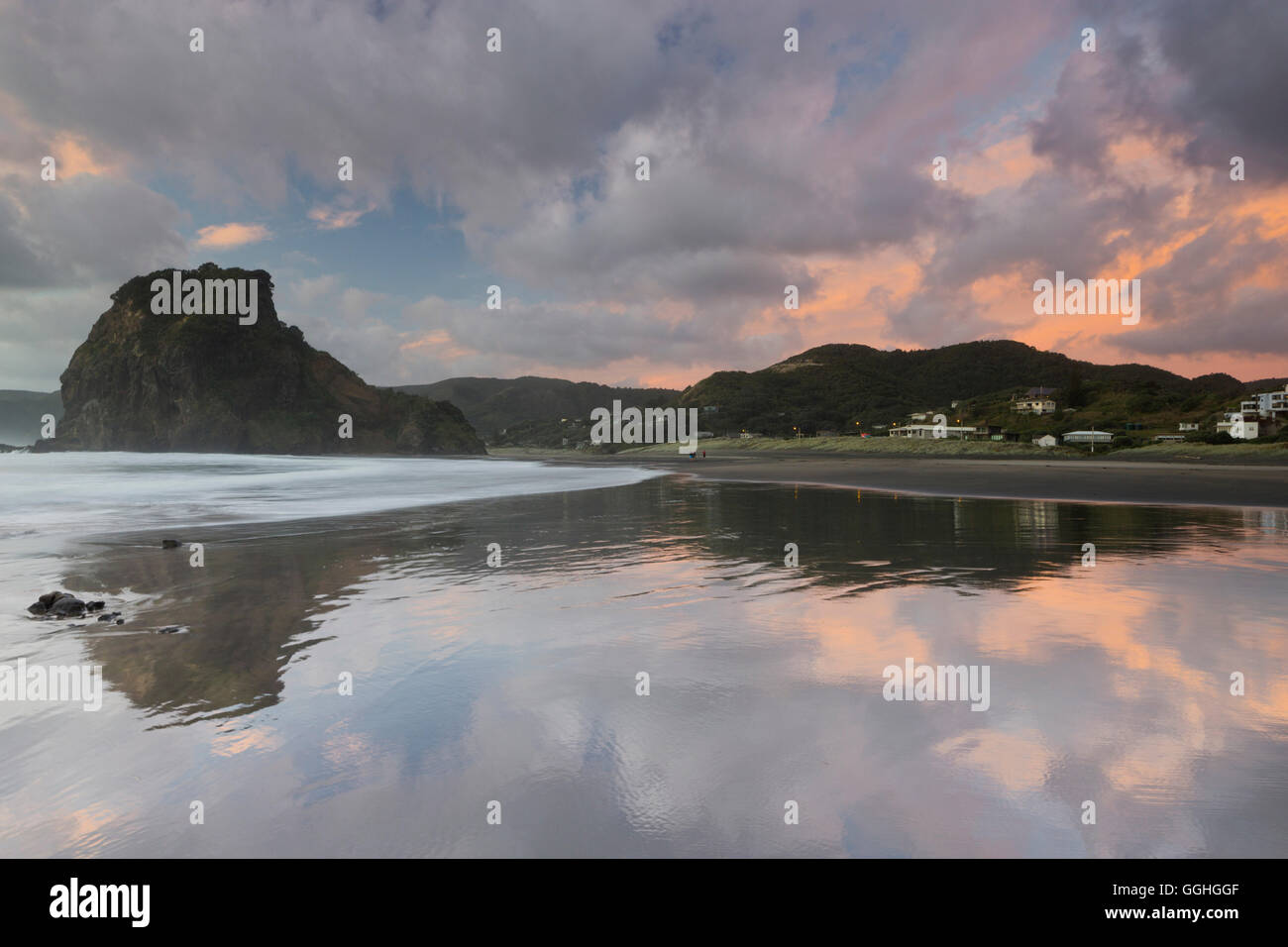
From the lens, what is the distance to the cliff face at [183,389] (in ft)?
570

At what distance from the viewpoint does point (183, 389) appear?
176 m

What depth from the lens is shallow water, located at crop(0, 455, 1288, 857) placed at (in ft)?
12.6

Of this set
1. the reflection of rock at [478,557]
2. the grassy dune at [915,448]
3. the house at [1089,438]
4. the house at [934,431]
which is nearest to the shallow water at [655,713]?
the reflection of rock at [478,557]

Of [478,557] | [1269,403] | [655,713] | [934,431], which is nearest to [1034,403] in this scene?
[934,431]

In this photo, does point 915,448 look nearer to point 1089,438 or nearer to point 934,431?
point 1089,438

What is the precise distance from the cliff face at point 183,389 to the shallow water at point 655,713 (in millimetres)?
193043

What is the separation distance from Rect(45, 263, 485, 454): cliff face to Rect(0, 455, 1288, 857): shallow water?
19304 centimetres

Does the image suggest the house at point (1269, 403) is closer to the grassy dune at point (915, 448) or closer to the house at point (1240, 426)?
the house at point (1240, 426)

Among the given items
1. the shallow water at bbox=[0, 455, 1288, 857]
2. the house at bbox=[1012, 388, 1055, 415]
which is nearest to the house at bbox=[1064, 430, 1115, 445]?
the house at bbox=[1012, 388, 1055, 415]
